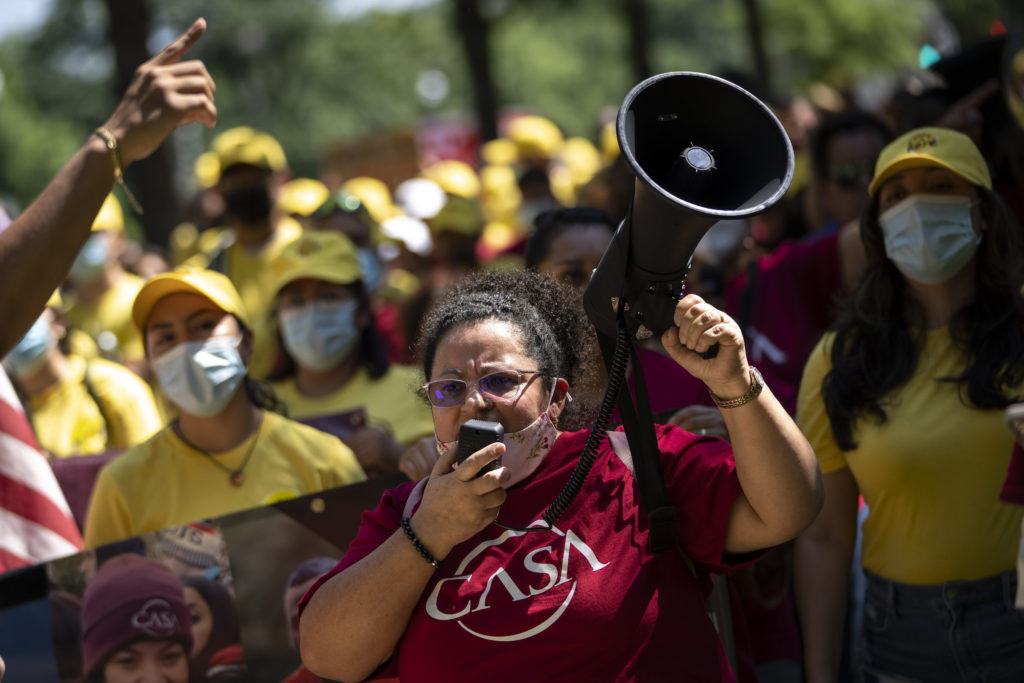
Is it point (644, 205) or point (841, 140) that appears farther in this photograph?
point (841, 140)

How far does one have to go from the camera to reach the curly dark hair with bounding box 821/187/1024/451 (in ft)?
11.1

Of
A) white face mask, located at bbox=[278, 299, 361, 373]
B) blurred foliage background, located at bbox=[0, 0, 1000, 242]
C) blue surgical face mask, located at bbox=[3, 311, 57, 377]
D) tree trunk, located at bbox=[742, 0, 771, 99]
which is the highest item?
blue surgical face mask, located at bbox=[3, 311, 57, 377]

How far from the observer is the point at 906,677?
3430 mm

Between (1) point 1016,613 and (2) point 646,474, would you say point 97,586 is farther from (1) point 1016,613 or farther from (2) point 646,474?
(1) point 1016,613

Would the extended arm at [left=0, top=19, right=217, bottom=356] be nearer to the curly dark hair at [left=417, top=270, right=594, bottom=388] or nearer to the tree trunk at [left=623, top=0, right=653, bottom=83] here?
the curly dark hair at [left=417, top=270, right=594, bottom=388]

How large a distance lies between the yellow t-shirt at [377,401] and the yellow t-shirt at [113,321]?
8.48 ft

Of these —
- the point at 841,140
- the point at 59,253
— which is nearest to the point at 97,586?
the point at 59,253

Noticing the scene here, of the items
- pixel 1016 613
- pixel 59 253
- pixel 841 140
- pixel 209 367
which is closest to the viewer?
pixel 59 253

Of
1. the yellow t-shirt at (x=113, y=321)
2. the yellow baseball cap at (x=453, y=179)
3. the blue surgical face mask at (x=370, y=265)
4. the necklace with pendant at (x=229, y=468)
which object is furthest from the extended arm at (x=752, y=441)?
the yellow baseball cap at (x=453, y=179)

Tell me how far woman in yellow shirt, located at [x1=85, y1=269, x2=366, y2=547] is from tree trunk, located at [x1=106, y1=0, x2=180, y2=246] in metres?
6.28

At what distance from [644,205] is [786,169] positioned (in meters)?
0.31

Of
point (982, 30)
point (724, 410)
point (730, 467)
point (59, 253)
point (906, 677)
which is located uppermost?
point (59, 253)

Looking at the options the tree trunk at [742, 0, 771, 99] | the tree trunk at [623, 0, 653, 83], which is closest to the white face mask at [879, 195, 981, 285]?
the tree trunk at [623, 0, 653, 83]

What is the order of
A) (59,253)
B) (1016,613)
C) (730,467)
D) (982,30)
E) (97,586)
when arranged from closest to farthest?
1. (730,467)
2. (59,253)
3. (1016,613)
4. (97,586)
5. (982,30)
